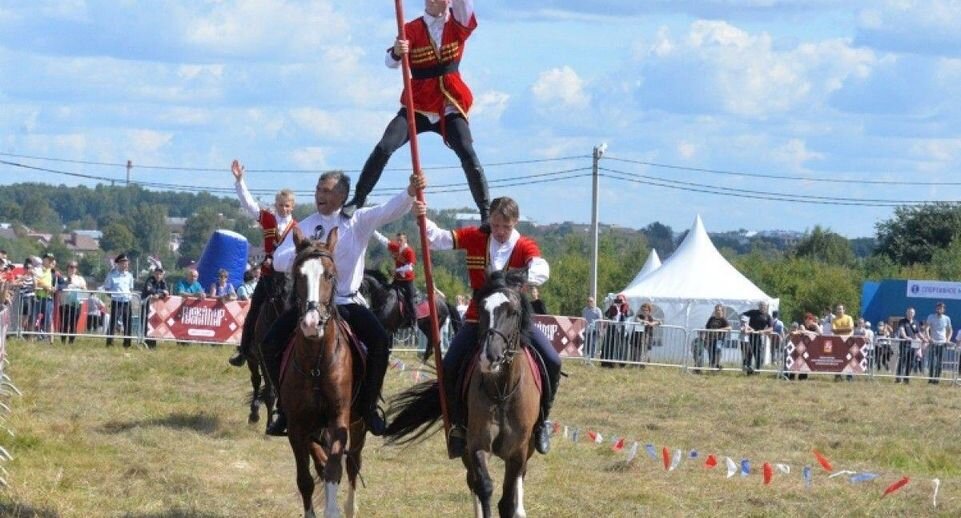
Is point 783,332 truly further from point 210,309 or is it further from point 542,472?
point 542,472

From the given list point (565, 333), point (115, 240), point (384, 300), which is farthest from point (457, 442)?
point (115, 240)

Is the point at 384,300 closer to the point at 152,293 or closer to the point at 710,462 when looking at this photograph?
the point at 710,462

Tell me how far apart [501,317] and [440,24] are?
6.91 ft

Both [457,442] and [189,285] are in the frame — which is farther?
[189,285]

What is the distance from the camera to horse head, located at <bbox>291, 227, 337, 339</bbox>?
9.03 m

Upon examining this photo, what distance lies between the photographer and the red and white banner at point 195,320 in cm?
2558

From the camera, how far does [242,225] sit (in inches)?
3935

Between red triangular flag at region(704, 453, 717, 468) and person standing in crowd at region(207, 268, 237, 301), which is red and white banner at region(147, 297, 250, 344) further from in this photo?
red triangular flag at region(704, 453, 717, 468)

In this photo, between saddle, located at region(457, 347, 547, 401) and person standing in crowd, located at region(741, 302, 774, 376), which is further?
person standing in crowd, located at region(741, 302, 774, 376)

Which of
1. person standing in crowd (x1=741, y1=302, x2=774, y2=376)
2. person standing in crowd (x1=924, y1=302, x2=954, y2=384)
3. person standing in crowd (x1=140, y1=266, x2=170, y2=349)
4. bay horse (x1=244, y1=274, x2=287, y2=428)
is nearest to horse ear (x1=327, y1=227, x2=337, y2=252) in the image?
bay horse (x1=244, y1=274, x2=287, y2=428)

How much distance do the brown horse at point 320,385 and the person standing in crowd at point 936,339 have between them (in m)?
21.8

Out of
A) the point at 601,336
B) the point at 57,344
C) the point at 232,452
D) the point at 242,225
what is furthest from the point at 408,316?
the point at 242,225

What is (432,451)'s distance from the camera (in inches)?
581

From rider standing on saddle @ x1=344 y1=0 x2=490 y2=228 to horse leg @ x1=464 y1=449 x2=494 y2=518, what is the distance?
6.24ft
